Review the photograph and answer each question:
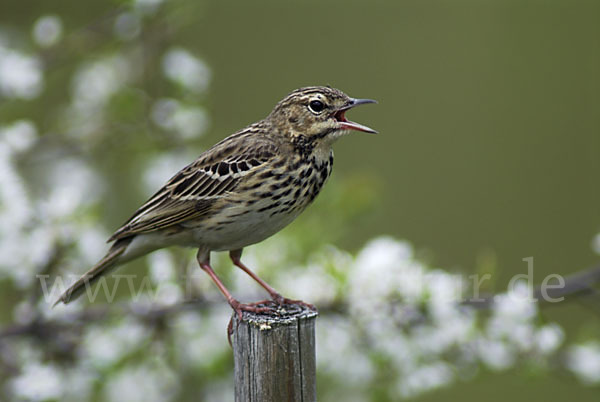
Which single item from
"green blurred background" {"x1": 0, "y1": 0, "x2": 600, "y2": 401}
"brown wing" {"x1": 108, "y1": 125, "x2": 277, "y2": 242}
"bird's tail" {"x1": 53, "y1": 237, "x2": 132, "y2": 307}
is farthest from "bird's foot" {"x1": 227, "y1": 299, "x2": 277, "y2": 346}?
"green blurred background" {"x1": 0, "y1": 0, "x2": 600, "y2": 401}

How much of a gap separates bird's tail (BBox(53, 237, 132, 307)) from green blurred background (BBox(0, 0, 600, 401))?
499 cm

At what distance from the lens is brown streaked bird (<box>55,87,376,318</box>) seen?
5.17 metres

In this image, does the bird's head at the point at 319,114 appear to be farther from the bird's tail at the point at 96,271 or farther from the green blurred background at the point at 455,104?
the green blurred background at the point at 455,104

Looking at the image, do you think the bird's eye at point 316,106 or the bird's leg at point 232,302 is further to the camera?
the bird's eye at point 316,106

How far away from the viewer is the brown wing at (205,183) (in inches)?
208

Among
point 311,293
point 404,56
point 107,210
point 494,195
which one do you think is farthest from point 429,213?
point 311,293

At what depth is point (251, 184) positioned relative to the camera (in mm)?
5191

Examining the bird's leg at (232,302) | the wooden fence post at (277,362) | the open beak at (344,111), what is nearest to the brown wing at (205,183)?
the bird's leg at (232,302)

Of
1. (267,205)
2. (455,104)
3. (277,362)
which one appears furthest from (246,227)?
(455,104)

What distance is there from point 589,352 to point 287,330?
11.0 feet

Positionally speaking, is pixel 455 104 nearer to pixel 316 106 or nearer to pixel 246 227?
pixel 316 106

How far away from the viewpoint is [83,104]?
7.23 metres

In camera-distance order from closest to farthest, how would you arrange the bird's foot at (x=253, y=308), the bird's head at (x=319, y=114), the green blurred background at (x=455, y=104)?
the bird's foot at (x=253, y=308), the bird's head at (x=319, y=114), the green blurred background at (x=455, y=104)

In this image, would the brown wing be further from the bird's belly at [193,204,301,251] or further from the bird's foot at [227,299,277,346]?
the bird's foot at [227,299,277,346]
